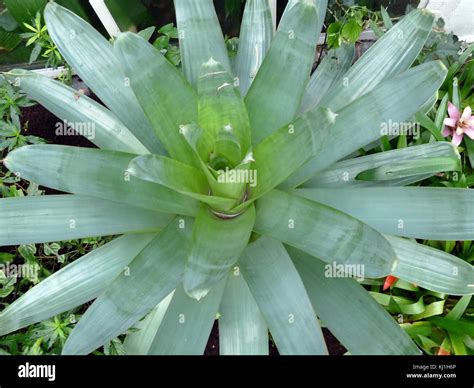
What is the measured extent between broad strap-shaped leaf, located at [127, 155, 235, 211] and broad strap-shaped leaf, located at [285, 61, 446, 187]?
21cm

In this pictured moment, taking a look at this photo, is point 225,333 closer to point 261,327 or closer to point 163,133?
point 261,327

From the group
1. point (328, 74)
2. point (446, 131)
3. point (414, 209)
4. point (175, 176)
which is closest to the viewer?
point (175, 176)

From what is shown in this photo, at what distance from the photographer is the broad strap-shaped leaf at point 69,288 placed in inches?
34.3

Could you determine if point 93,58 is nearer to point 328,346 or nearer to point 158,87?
point 158,87

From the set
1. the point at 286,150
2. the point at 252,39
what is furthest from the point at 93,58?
the point at 286,150

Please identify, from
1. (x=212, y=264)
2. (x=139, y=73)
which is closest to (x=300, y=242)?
(x=212, y=264)

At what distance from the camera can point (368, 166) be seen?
3.06 ft

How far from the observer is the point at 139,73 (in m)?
0.74

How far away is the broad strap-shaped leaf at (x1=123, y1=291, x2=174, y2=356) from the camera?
105 centimetres

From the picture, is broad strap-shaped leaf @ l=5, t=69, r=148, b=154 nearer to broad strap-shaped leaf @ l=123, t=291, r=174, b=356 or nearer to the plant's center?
the plant's center

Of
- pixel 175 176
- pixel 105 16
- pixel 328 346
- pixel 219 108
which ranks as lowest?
pixel 328 346

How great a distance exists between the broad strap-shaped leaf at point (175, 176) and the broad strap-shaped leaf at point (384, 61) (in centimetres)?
32

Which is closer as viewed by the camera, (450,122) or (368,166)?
(368,166)

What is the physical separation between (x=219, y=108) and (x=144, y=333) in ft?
1.94
